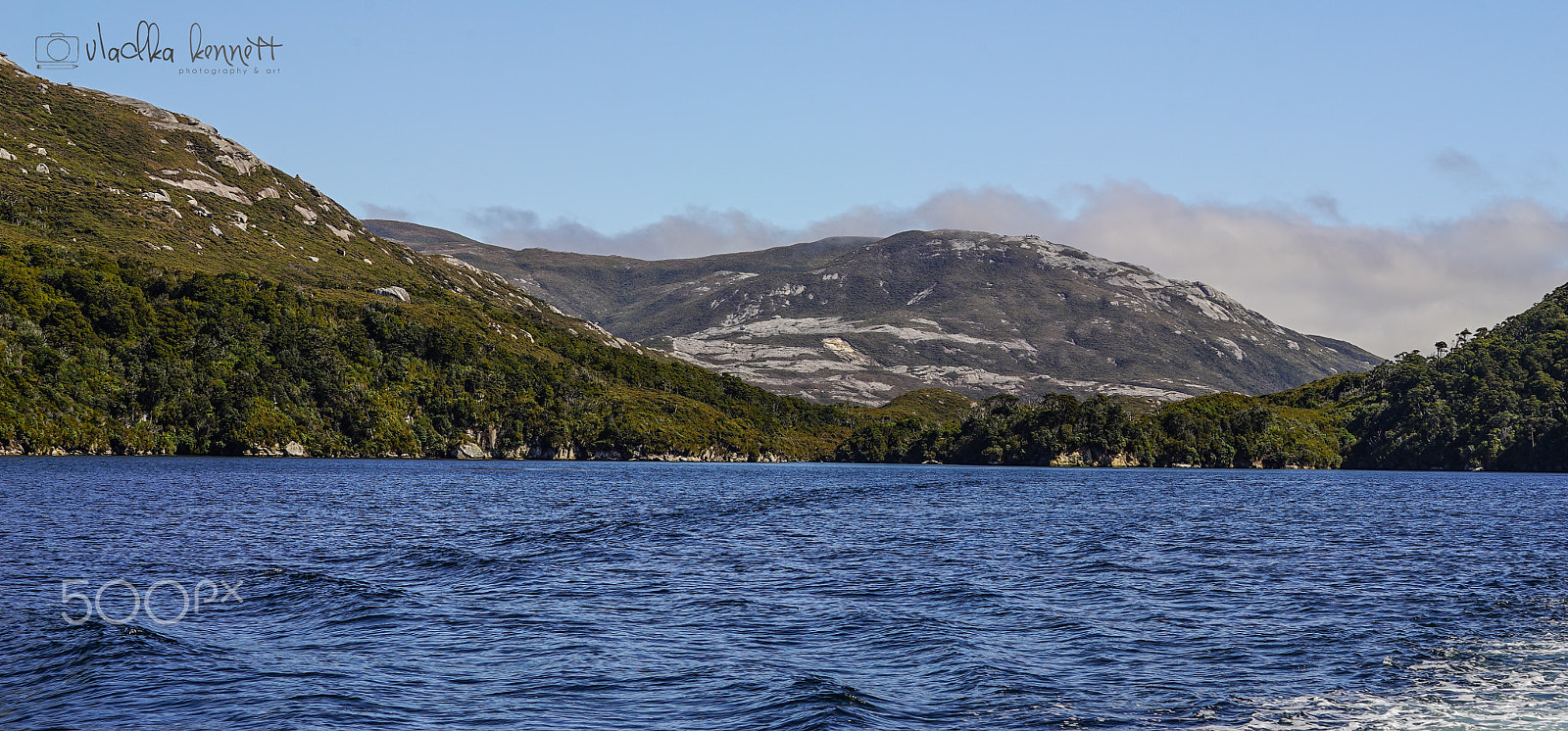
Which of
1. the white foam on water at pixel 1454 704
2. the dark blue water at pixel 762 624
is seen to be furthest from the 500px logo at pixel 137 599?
the white foam on water at pixel 1454 704

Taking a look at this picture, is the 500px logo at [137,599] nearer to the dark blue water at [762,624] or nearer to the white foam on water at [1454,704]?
the dark blue water at [762,624]

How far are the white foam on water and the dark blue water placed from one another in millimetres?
114

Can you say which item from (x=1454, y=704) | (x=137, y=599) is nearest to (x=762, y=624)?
(x=1454, y=704)

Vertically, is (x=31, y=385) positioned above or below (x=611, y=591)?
above

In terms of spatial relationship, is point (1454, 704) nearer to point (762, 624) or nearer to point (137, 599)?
point (762, 624)

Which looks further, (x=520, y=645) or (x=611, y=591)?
(x=611, y=591)

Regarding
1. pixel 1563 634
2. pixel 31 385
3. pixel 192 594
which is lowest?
pixel 1563 634

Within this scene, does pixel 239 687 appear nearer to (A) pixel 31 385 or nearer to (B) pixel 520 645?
(B) pixel 520 645

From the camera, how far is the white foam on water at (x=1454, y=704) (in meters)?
25.4

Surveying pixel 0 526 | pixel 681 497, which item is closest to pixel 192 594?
pixel 0 526

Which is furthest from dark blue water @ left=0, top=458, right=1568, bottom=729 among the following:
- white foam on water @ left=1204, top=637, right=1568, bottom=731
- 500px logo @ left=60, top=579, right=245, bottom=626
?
500px logo @ left=60, top=579, right=245, bottom=626

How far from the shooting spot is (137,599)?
134 ft

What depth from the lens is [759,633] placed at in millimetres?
35844

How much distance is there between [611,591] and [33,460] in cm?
14156
